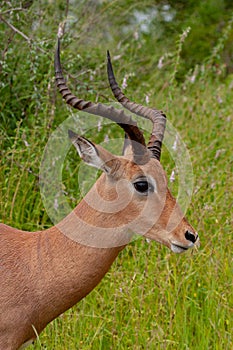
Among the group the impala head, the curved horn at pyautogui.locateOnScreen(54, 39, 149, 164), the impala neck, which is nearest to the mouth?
the impala head

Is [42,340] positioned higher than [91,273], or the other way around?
[91,273]

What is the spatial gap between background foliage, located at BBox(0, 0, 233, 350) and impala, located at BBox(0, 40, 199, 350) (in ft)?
1.75

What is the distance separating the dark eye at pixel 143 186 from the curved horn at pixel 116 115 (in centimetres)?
12

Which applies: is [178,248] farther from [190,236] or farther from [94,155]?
[94,155]

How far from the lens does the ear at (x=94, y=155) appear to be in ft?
10.9

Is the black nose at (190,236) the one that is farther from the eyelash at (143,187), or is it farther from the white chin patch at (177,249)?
the eyelash at (143,187)

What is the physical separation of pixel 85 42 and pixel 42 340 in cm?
388

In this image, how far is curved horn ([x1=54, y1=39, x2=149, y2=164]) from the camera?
11.2ft

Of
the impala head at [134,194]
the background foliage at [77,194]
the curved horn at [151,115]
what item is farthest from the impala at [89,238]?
the background foliage at [77,194]

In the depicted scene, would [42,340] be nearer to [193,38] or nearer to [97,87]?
[97,87]

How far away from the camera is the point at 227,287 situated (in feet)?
14.1

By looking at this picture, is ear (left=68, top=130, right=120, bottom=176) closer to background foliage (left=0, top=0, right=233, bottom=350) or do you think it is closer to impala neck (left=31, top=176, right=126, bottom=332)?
impala neck (left=31, top=176, right=126, bottom=332)

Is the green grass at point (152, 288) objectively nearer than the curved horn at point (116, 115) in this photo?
No

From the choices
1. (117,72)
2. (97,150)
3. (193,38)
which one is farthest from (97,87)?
(193,38)
